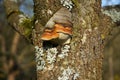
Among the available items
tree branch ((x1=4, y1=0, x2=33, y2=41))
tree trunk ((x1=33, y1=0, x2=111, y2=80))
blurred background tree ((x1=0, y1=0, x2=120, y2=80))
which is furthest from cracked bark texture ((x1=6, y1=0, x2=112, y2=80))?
blurred background tree ((x1=0, y1=0, x2=120, y2=80))

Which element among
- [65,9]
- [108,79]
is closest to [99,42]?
[65,9]

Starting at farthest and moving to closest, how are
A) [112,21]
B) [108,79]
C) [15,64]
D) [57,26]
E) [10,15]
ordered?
[108,79] < [15,64] < [10,15] < [112,21] < [57,26]

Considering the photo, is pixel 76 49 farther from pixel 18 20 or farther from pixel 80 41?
pixel 18 20

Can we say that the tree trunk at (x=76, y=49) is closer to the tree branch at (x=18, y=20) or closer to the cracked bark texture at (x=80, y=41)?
the cracked bark texture at (x=80, y=41)

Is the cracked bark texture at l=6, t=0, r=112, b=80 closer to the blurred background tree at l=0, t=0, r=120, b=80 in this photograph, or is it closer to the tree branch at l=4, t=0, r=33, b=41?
the tree branch at l=4, t=0, r=33, b=41

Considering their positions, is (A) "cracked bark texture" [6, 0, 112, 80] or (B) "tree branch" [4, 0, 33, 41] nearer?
(A) "cracked bark texture" [6, 0, 112, 80]

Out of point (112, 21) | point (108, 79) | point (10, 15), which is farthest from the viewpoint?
point (108, 79)

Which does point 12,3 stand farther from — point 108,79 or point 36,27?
point 108,79

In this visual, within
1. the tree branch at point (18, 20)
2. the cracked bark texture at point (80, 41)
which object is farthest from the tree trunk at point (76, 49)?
the tree branch at point (18, 20)
